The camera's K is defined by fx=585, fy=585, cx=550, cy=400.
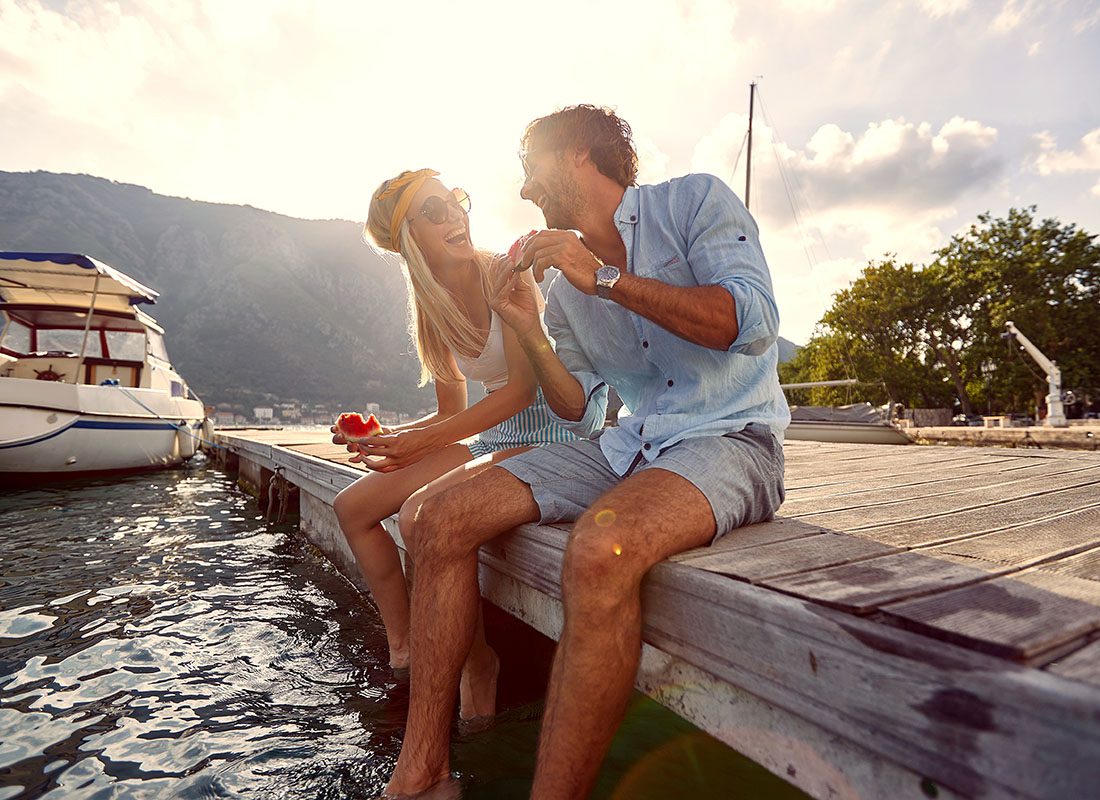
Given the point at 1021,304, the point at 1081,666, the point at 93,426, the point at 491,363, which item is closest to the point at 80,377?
the point at 93,426

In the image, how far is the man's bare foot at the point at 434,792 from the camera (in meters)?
1.79

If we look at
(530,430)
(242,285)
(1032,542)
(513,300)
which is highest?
(242,285)

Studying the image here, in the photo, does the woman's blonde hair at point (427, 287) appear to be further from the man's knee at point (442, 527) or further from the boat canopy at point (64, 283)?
the boat canopy at point (64, 283)

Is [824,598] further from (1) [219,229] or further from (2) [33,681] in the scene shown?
(1) [219,229]

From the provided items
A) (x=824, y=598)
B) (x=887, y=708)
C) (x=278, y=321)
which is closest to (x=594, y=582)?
(x=824, y=598)

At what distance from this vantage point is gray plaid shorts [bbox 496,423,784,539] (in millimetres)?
1755

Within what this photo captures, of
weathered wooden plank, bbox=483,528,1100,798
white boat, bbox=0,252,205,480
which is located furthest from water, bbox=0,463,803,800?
white boat, bbox=0,252,205,480

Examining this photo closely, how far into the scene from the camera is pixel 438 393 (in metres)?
3.33

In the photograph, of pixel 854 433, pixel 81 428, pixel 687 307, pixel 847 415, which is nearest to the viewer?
pixel 687 307

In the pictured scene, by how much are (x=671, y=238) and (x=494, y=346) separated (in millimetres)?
1161

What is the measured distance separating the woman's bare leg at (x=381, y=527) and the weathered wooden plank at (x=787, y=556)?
65.6 inches

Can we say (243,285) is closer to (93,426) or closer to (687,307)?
(93,426)

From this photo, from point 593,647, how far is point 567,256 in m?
1.19

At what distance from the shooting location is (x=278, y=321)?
322 ft
